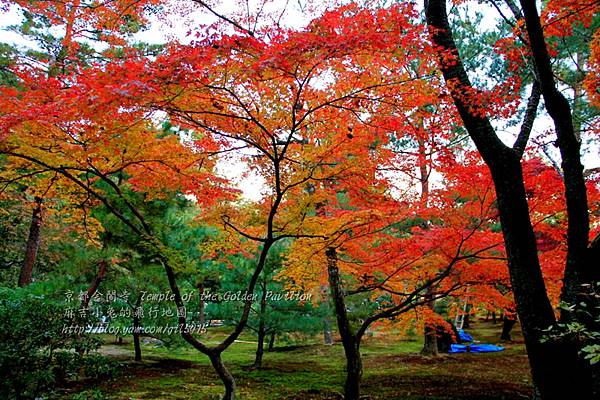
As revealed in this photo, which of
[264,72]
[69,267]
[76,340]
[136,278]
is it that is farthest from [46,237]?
[264,72]

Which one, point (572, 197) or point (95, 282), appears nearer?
point (572, 197)

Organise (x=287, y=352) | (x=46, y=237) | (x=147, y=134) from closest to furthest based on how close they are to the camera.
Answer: (x=147, y=134) → (x=46, y=237) → (x=287, y=352)

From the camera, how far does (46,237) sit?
30.7 feet

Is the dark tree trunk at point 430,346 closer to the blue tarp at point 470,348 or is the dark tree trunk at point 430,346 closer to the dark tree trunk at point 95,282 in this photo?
the blue tarp at point 470,348

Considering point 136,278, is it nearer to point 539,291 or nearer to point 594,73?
point 539,291

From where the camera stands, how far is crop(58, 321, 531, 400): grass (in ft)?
21.0

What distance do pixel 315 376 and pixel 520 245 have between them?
6.20 m

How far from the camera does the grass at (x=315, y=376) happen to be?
639 cm

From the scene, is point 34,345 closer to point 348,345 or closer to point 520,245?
point 348,345

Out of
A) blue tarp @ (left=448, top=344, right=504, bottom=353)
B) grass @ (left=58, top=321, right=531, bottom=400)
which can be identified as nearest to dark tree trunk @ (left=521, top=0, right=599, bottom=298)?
grass @ (left=58, top=321, right=531, bottom=400)

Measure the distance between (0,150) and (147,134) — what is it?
124 cm

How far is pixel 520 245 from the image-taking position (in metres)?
3.41

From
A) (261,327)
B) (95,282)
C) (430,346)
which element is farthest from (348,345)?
(430,346)

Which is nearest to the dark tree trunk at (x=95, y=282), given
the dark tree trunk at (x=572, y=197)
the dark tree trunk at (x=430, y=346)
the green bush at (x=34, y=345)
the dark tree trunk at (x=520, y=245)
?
the green bush at (x=34, y=345)
